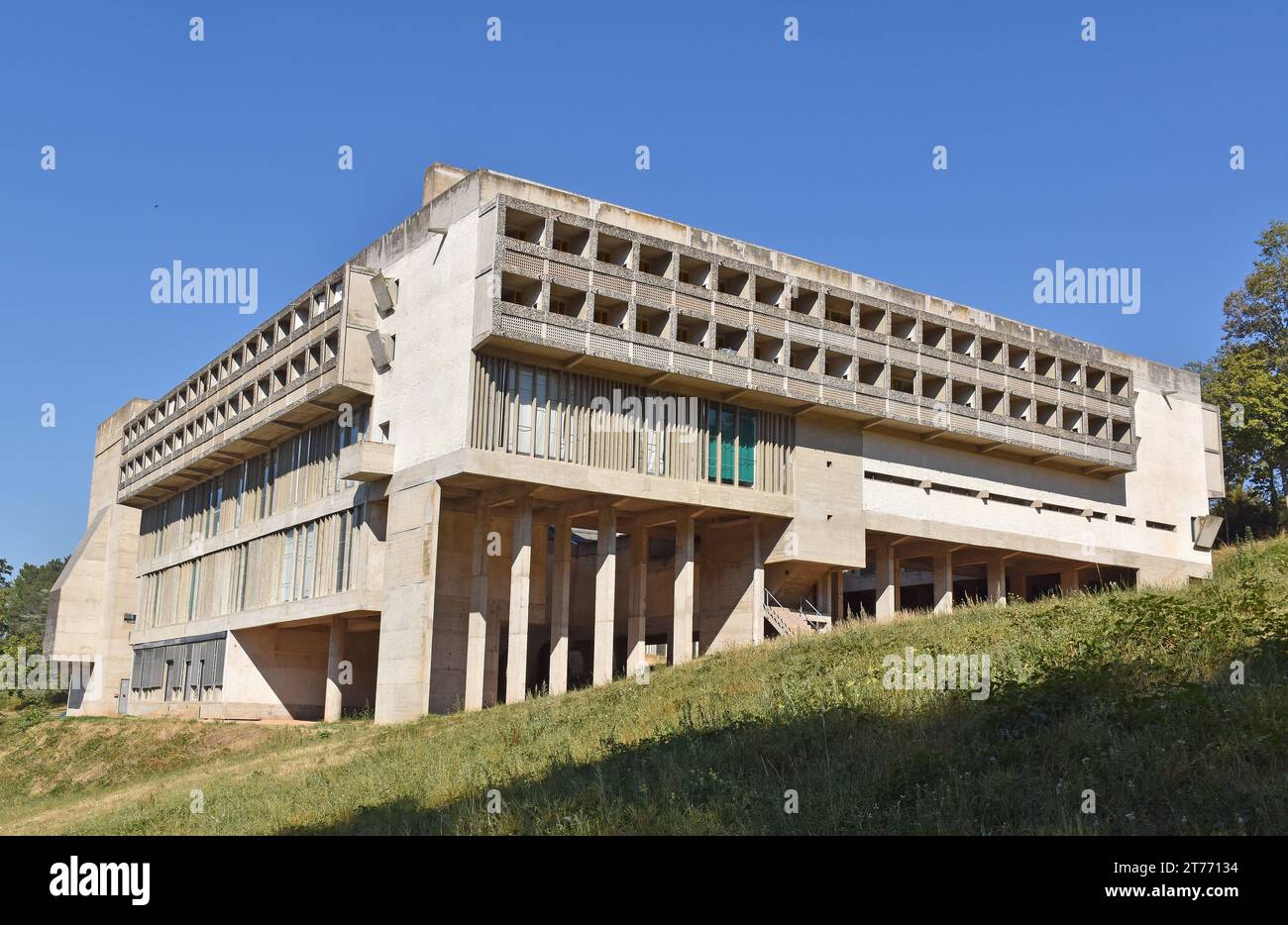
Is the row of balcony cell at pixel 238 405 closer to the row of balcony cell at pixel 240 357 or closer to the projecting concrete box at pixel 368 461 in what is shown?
the row of balcony cell at pixel 240 357

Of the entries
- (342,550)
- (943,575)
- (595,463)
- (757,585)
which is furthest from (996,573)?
(342,550)

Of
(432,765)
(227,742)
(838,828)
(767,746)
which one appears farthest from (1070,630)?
(227,742)

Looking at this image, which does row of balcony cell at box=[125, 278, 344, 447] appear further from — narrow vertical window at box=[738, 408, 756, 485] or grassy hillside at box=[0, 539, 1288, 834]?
grassy hillside at box=[0, 539, 1288, 834]

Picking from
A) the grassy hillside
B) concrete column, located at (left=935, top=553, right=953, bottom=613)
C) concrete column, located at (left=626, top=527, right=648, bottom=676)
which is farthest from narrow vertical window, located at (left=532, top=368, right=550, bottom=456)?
concrete column, located at (left=935, top=553, right=953, bottom=613)

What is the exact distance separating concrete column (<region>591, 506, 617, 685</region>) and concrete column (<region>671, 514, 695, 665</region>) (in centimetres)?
261

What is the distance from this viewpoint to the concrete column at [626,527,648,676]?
41750mm

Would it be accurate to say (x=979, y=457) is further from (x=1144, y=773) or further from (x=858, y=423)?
(x=1144, y=773)

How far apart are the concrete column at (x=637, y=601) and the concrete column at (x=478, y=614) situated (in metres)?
5.36

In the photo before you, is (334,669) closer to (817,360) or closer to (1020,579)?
(817,360)

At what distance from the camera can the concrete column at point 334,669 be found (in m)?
43.8

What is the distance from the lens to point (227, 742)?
38719 mm

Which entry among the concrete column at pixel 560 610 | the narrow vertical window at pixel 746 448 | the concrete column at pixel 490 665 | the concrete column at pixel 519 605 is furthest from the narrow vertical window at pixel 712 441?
the concrete column at pixel 490 665

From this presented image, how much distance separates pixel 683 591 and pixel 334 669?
43.2 feet
